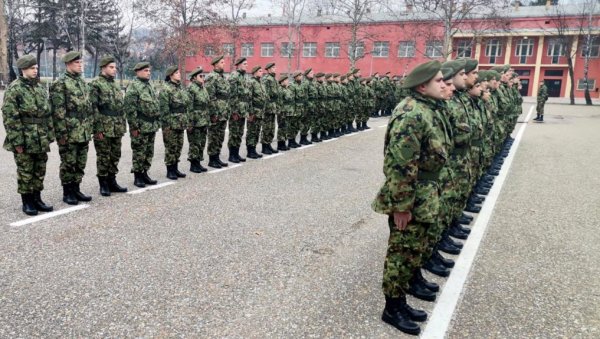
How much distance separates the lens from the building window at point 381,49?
4909 centimetres

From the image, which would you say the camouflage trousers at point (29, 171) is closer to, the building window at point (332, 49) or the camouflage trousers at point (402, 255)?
the camouflage trousers at point (402, 255)

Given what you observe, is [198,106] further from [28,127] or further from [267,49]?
[267,49]

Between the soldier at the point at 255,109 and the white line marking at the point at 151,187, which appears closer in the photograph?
the white line marking at the point at 151,187

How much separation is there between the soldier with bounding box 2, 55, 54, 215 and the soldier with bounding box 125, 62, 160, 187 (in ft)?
4.74

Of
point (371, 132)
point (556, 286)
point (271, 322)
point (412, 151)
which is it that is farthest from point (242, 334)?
point (371, 132)

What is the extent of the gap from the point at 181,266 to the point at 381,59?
48314 mm

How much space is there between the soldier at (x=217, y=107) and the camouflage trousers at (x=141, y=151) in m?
1.55

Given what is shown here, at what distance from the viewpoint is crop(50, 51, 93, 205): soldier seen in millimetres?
5594

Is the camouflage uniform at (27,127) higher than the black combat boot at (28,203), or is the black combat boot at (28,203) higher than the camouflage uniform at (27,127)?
the camouflage uniform at (27,127)

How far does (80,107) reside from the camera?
226 inches

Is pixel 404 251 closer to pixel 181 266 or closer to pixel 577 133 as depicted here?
pixel 181 266

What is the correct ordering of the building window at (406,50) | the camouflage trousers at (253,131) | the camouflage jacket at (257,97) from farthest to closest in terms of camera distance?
the building window at (406,50)
the camouflage trousers at (253,131)
the camouflage jacket at (257,97)

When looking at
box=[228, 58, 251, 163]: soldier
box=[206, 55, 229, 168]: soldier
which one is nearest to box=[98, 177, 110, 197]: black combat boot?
box=[206, 55, 229, 168]: soldier

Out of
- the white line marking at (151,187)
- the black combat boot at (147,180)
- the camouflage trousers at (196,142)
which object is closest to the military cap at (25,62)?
the white line marking at (151,187)
